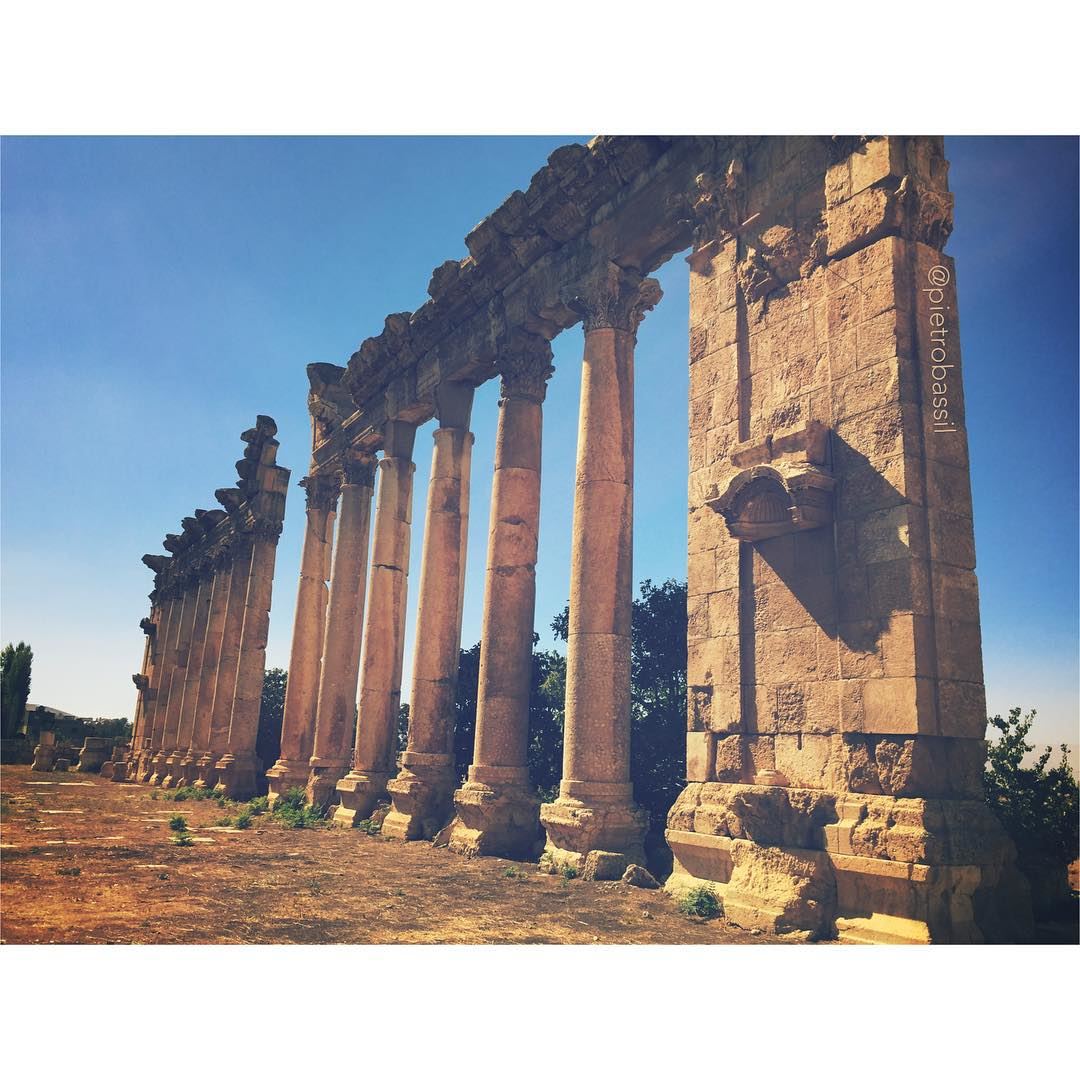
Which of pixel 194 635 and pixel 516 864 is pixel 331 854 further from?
pixel 194 635

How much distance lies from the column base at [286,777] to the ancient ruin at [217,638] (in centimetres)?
609

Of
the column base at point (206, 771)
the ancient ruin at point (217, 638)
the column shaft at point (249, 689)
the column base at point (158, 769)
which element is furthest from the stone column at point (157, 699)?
the column shaft at point (249, 689)

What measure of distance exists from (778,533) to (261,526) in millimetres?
30676

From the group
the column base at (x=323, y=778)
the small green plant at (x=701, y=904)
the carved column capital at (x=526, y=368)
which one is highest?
the carved column capital at (x=526, y=368)

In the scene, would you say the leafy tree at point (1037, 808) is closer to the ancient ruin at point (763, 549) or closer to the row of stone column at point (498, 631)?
the ancient ruin at point (763, 549)

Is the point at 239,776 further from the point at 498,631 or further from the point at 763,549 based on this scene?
the point at 763,549

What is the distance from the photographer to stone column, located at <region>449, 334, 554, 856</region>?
16.8 metres

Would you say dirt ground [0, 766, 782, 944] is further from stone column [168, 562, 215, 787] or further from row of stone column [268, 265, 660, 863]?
stone column [168, 562, 215, 787]

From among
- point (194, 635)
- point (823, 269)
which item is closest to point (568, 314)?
point (823, 269)

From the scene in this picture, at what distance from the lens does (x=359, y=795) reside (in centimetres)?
2248

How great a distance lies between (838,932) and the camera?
935cm

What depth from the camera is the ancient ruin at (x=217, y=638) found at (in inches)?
1372

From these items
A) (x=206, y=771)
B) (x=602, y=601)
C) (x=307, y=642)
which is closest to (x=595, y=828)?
(x=602, y=601)

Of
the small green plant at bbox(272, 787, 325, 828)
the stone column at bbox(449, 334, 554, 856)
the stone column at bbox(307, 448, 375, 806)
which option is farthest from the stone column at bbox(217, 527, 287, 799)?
the stone column at bbox(449, 334, 554, 856)
